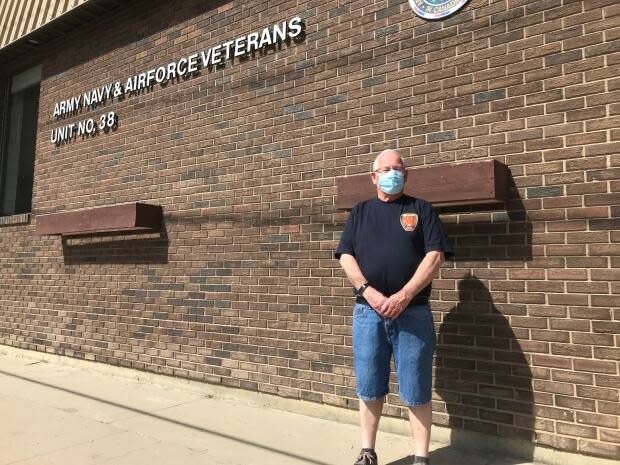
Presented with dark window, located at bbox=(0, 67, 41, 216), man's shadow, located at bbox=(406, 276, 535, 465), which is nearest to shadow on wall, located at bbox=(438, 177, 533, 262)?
man's shadow, located at bbox=(406, 276, 535, 465)

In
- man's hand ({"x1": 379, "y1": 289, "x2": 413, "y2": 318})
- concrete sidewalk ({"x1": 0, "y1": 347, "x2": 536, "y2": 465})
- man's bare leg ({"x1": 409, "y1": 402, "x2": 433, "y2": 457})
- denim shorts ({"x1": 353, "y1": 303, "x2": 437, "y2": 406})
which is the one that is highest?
man's hand ({"x1": 379, "y1": 289, "x2": 413, "y2": 318})

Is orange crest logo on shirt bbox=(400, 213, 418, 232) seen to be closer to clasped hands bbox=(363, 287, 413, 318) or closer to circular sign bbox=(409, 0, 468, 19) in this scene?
clasped hands bbox=(363, 287, 413, 318)

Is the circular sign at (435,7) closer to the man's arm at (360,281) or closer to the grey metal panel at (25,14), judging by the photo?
the man's arm at (360,281)

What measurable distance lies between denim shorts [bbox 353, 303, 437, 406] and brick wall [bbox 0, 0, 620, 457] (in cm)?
70

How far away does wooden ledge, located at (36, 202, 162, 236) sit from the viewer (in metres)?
5.44

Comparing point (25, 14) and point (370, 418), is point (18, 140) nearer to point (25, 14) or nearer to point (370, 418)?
point (25, 14)

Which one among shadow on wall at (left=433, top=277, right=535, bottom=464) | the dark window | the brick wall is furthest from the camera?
the dark window

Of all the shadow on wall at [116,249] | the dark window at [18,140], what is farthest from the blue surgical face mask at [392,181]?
the dark window at [18,140]

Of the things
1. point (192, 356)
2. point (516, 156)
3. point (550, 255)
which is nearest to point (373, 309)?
point (550, 255)

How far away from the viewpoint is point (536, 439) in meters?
3.26

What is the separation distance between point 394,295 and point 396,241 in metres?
0.32

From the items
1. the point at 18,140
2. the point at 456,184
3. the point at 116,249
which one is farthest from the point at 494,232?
the point at 18,140

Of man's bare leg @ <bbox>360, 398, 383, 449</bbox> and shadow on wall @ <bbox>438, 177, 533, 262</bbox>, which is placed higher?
shadow on wall @ <bbox>438, 177, 533, 262</bbox>

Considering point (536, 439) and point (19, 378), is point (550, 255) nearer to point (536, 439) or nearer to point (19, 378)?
point (536, 439)
